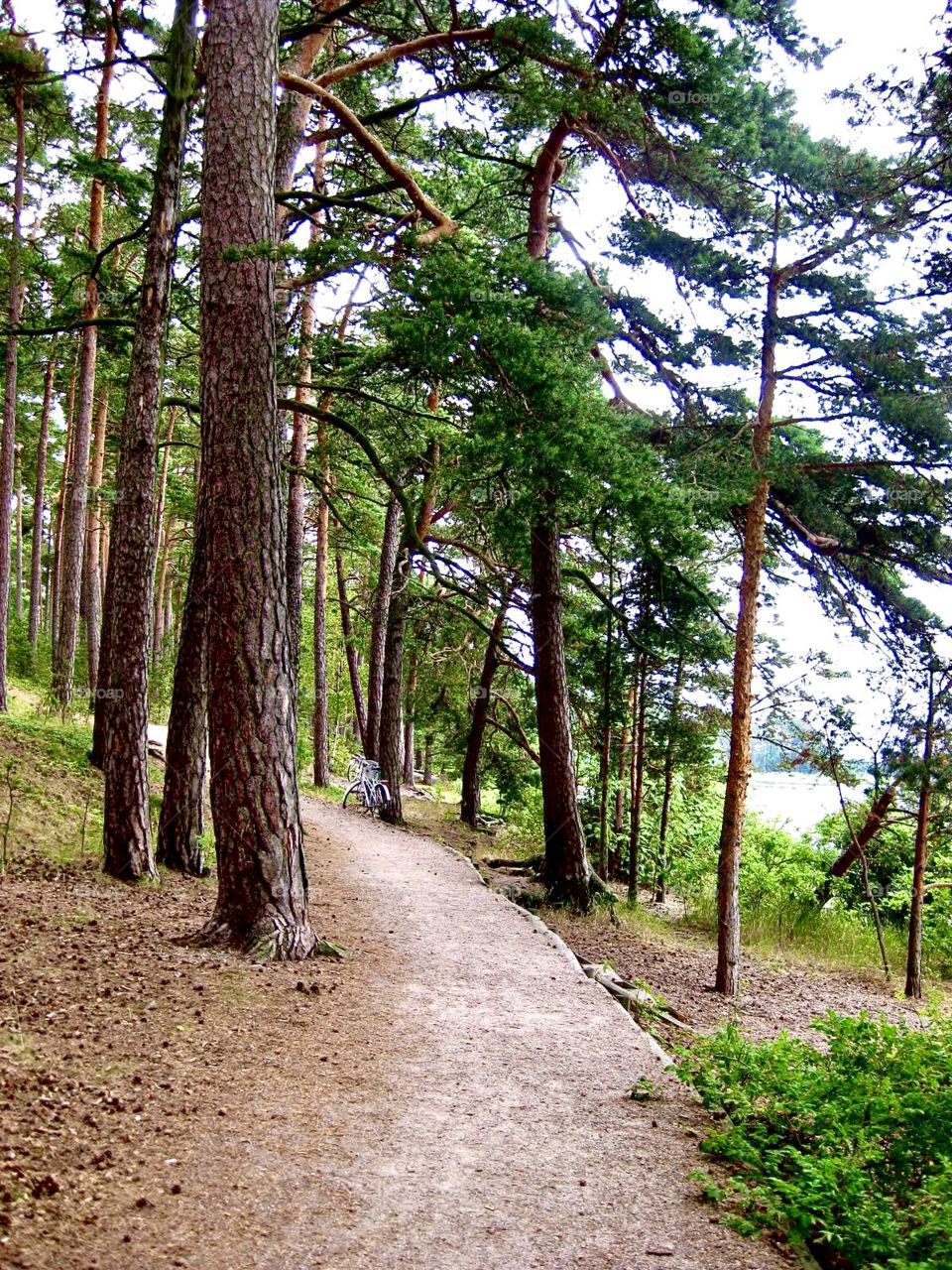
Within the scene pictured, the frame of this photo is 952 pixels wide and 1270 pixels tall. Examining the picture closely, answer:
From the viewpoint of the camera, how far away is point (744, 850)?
16469mm

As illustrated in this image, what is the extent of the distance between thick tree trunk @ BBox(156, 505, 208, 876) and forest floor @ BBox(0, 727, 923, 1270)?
1233 mm

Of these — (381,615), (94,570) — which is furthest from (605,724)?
(94,570)

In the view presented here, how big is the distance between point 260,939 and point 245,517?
2910 mm

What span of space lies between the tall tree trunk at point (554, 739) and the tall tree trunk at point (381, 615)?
16.6ft

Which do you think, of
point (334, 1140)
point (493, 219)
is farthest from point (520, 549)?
point (334, 1140)

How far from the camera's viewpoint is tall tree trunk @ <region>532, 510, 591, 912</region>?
1234 cm

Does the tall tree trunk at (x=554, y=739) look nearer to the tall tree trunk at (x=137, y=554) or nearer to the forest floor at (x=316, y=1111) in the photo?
the forest floor at (x=316, y=1111)

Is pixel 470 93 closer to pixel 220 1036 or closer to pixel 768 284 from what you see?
pixel 768 284

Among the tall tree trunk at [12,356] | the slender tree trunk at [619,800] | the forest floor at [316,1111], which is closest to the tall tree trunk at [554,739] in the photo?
the slender tree trunk at [619,800]

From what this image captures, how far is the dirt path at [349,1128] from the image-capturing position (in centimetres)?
334

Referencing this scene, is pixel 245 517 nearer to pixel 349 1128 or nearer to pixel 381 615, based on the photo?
pixel 349 1128

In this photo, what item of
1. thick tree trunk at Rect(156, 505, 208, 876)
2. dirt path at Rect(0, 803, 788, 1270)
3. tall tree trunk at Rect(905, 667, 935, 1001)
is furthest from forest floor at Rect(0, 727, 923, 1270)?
tall tree trunk at Rect(905, 667, 935, 1001)

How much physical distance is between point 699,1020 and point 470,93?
978cm

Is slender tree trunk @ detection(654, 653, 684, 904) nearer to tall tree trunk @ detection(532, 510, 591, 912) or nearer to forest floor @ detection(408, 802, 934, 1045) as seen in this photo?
forest floor @ detection(408, 802, 934, 1045)
